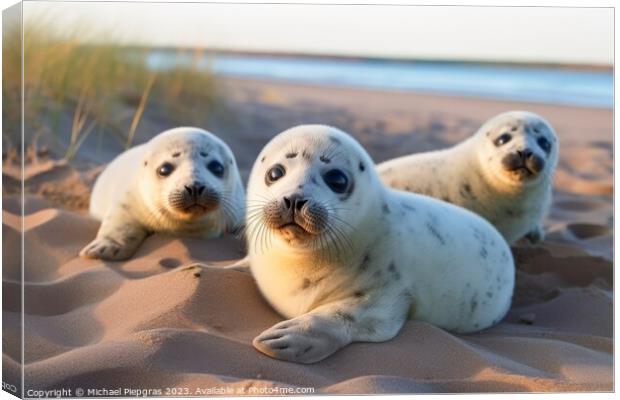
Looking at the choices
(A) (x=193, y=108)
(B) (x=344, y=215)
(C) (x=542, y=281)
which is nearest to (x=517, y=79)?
(C) (x=542, y=281)

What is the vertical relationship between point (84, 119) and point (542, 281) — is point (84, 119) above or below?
above

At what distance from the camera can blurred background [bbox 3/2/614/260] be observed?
13.6ft

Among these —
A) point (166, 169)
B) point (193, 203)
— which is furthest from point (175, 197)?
point (166, 169)

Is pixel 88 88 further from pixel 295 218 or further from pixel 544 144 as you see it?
pixel 295 218

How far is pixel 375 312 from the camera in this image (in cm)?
Result: 398

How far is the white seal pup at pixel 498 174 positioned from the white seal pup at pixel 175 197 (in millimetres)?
981

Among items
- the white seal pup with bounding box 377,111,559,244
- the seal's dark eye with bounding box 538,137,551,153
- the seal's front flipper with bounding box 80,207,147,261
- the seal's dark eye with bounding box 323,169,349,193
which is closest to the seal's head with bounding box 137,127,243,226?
the seal's front flipper with bounding box 80,207,147,261

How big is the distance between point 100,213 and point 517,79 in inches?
106

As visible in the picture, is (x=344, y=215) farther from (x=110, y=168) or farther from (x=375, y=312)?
(x=110, y=168)

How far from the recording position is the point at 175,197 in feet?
16.4

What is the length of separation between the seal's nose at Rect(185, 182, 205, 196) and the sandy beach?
0.92ft

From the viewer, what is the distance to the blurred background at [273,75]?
163 inches

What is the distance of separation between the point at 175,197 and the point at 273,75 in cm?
376

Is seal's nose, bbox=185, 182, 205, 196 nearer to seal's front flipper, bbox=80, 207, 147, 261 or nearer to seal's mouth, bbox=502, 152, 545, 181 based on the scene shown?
seal's front flipper, bbox=80, 207, 147, 261
